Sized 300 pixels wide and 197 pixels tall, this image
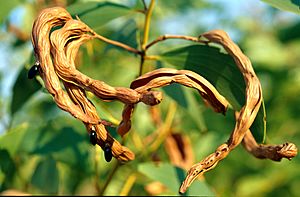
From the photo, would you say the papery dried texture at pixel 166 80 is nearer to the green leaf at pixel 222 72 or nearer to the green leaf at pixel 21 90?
the green leaf at pixel 222 72

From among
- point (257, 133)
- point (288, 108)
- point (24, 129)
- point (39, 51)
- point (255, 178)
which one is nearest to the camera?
point (39, 51)

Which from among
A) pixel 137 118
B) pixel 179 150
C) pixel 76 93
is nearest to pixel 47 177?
→ pixel 179 150

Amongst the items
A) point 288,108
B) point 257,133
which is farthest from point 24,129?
point 288,108

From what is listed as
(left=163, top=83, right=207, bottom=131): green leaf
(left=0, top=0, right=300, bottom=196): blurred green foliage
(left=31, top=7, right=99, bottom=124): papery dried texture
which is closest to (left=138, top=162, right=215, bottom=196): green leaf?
(left=0, top=0, right=300, bottom=196): blurred green foliage

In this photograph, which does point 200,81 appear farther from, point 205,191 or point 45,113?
point 45,113

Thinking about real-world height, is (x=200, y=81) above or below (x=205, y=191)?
above

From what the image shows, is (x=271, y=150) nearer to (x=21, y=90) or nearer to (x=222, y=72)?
(x=222, y=72)
